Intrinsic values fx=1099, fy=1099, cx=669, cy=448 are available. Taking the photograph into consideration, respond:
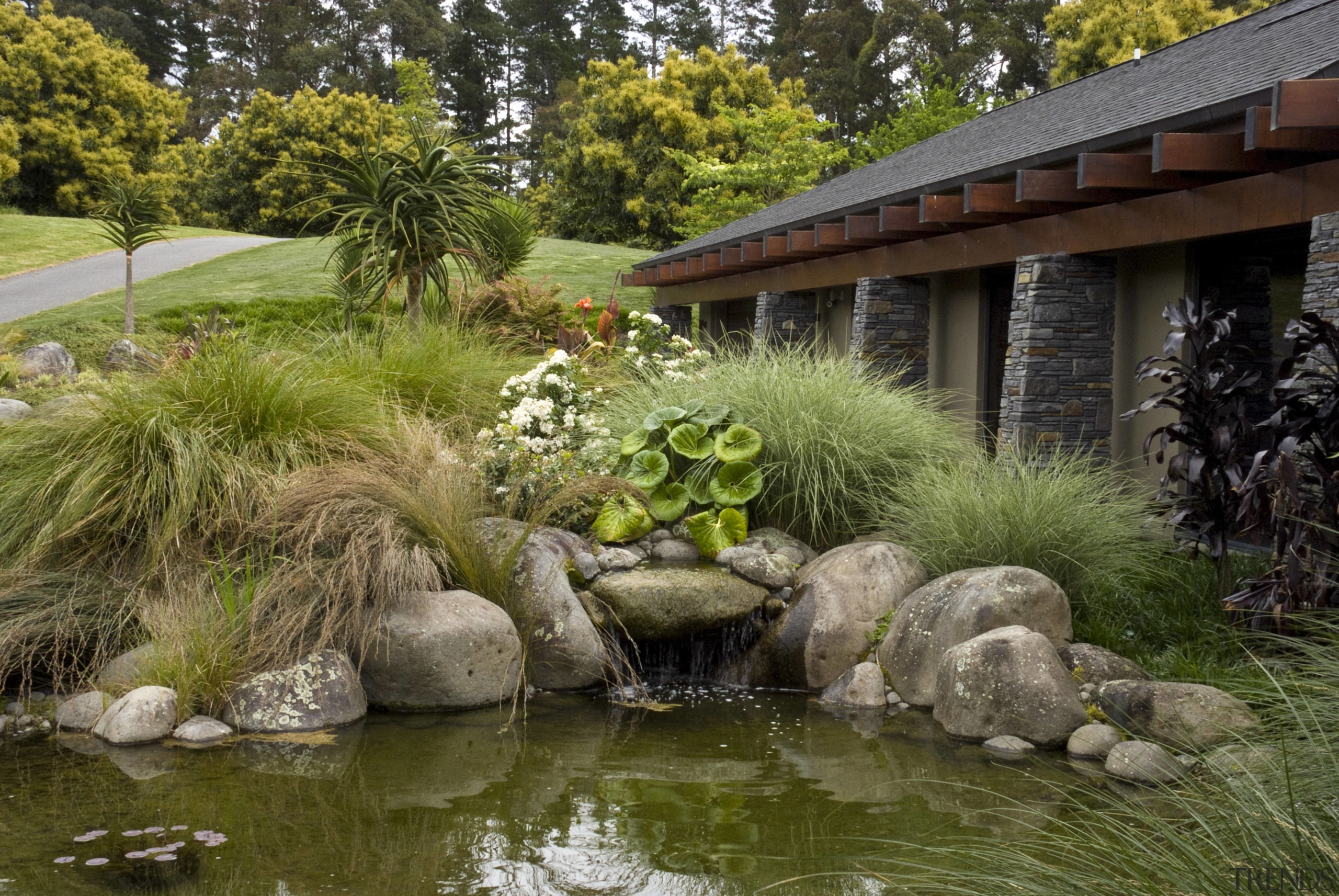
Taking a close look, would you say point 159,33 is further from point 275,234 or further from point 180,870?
point 180,870

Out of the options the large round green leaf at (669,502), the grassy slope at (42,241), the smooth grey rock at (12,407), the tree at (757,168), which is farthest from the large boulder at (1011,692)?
the grassy slope at (42,241)

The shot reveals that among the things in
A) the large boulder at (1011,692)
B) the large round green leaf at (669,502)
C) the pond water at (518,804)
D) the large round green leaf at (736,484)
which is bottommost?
the pond water at (518,804)

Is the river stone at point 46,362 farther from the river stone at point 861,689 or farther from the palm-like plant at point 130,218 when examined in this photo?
the river stone at point 861,689

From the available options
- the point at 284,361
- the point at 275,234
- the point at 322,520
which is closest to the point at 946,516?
the point at 322,520

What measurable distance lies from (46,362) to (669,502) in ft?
37.5

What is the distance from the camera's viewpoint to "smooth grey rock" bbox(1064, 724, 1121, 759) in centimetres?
520

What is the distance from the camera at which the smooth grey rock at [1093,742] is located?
5.20 meters

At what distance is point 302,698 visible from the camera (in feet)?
18.5

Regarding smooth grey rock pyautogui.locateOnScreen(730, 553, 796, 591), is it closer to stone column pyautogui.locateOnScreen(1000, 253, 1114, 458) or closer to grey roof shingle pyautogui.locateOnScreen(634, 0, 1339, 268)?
stone column pyautogui.locateOnScreen(1000, 253, 1114, 458)

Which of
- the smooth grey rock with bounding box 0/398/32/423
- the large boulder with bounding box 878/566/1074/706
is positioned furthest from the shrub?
the smooth grey rock with bounding box 0/398/32/423

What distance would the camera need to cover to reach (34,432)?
6.59 meters

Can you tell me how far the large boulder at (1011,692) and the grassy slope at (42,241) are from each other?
25219mm

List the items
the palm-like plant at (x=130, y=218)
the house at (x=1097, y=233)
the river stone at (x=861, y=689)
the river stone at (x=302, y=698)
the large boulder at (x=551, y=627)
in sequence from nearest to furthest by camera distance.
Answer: the river stone at (x=302, y=698) → the river stone at (x=861, y=689) → the house at (x=1097, y=233) → the large boulder at (x=551, y=627) → the palm-like plant at (x=130, y=218)

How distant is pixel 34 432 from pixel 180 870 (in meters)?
3.78
